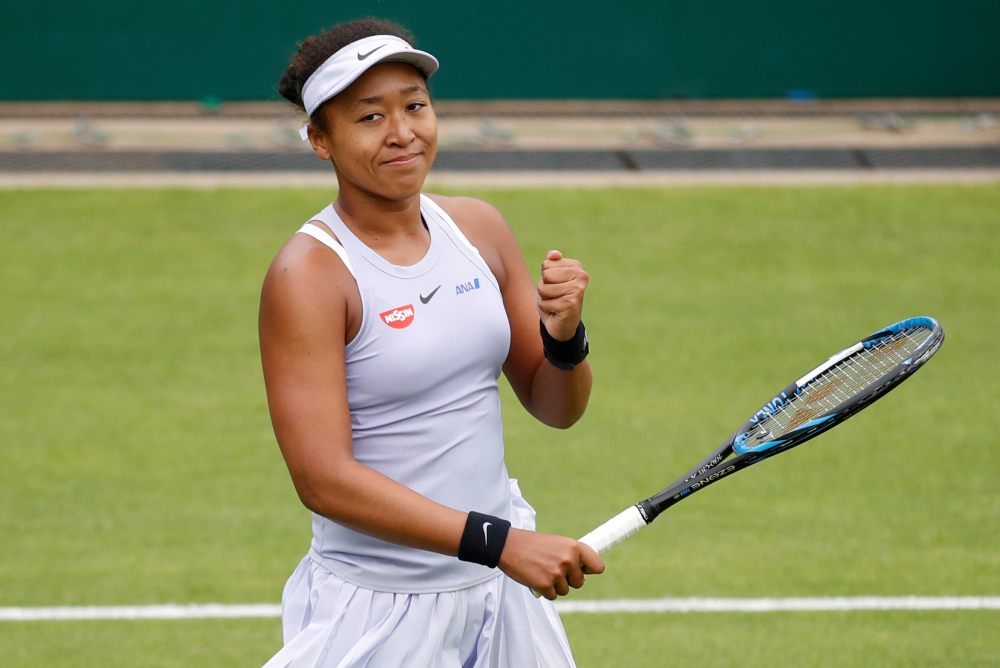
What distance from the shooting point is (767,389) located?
8.38 metres

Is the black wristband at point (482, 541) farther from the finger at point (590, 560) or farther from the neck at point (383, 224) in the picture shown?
the neck at point (383, 224)

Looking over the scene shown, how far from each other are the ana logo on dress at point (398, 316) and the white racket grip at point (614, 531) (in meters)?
0.65

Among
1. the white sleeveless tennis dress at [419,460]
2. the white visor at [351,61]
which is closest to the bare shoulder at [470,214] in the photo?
the white sleeveless tennis dress at [419,460]

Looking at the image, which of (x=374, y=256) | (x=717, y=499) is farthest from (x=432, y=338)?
(x=717, y=499)

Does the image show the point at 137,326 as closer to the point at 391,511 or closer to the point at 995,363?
the point at 995,363

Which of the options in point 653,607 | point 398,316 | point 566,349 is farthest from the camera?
point 653,607

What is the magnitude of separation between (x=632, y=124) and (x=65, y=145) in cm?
476

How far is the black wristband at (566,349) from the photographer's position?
11.8 feet

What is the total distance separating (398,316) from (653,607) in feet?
10.3

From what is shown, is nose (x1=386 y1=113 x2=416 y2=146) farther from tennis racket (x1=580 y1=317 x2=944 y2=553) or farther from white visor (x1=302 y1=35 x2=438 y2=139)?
tennis racket (x1=580 y1=317 x2=944 y2=553)

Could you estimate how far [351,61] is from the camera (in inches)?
133

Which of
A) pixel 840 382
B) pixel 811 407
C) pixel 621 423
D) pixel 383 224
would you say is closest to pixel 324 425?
pixel 383 224

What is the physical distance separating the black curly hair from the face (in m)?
0.08

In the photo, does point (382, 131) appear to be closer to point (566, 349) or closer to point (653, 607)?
point (566, 349)
